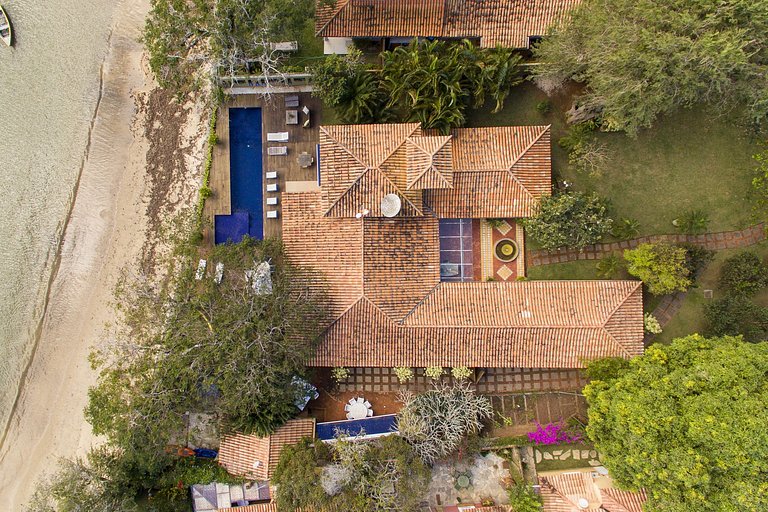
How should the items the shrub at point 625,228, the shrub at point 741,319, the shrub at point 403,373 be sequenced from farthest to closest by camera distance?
1. the shrub at point 403,373
2. the shrub at point 625,228
3. the shrub at point 741,319

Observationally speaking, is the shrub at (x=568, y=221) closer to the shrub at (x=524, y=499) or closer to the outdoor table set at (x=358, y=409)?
the shrub at (x=524, y=499)

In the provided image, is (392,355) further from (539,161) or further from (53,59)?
(53,59)

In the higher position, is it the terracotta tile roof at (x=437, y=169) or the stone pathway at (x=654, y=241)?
the terracotta tile roof at (x=437, y=169)

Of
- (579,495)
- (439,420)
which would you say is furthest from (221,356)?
(579,495)

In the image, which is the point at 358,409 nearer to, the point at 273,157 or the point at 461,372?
the point at 461,372

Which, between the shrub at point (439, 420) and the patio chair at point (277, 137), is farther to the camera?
the patio chair at point (277, 137)

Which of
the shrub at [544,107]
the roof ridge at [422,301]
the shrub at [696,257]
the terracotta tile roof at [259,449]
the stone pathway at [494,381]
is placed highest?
the shrub at [544,107]

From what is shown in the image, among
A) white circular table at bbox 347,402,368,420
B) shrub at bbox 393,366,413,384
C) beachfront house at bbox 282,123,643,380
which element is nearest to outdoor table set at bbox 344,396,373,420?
white circular table at bbox 347,402,368,420

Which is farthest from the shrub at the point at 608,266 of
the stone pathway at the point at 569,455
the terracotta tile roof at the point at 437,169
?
the stone pathway at the point at 569,455
